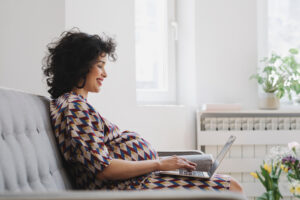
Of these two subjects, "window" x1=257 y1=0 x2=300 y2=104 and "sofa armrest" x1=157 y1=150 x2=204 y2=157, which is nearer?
"sofa armrest" x1=157 y1=150 x2=204 y2=157

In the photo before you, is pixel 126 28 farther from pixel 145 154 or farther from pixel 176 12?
pixel 145 154

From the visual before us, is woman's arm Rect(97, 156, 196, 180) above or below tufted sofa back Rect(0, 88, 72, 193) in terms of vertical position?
below

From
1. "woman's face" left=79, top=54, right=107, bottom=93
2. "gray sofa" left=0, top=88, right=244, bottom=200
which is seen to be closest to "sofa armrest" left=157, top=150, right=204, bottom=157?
"woman's face" left=79, top=54, right=107, bottom=93

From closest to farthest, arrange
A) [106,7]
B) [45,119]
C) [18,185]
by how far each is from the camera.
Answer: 1. [18,185]
2. [45,119]
3. [106,7]

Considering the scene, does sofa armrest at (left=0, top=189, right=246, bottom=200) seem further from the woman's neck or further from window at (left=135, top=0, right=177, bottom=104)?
window at (left=135, top=0, right=177, bottom=104)

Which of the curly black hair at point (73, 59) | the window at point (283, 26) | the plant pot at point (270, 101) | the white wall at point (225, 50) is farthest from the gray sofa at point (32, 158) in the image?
the window at point (283, 26)

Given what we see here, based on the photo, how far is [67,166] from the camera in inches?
57.9

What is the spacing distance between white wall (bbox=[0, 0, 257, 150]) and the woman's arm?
109cm

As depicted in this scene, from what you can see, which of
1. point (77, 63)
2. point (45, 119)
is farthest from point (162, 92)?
point (45, 119)

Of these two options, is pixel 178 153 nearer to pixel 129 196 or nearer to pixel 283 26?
pixel 129 196

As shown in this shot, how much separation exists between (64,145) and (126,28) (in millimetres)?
1476

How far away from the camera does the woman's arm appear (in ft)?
4.36

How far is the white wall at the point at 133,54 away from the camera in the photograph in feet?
7.35

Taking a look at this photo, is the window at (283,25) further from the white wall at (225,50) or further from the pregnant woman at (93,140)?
the pregnant woman at (93,140)
